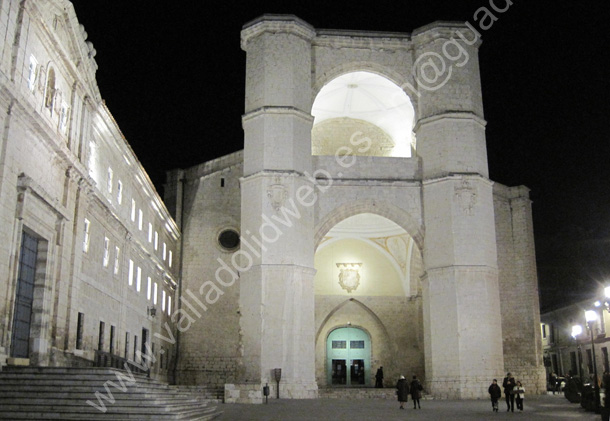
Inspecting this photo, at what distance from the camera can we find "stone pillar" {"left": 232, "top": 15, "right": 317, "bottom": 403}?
23422 millimetres

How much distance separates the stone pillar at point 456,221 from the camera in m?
23.9

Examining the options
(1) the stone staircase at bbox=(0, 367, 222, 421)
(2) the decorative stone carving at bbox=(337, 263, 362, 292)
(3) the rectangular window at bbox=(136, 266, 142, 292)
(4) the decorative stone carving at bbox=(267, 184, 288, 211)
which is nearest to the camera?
(1) the stone staircase at bbox=(0, 367, 222, 421)

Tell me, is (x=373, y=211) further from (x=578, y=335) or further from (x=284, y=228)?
(x=578, y=335)

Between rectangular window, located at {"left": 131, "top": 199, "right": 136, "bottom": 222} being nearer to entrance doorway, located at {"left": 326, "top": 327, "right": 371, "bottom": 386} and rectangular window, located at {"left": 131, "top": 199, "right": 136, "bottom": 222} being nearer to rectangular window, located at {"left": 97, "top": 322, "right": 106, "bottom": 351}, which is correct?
rectangular window, located at {"left": 97, "top": 322, "right": 106, "bottom": 351}

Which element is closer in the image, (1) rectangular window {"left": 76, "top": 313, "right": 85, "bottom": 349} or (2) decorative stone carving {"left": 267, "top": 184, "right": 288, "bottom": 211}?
(1) rectangular window {"left": 76, "top": 313, "right": 85, "bottom": 349}

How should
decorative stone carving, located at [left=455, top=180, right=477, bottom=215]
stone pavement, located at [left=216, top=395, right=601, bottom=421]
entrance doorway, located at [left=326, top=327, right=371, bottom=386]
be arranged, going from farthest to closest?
entrance doorway, located at [left=326, top=327, right=371, bottom=386], decorative stone carving, located at [left=455, top=180, right=477, bottom=215], stone pavement, located at [left=216, top=395, right=601, bottom=421]

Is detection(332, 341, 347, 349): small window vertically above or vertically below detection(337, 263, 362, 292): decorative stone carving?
below

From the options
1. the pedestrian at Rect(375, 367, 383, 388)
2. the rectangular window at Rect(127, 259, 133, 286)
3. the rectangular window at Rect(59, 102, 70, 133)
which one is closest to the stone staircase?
the rectangular window at Rect(59, 102, 70, 133)

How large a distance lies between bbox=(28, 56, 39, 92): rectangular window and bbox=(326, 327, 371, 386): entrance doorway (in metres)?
21.5

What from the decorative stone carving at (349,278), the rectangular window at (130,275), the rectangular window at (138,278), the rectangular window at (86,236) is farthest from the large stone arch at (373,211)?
the rectangular window at (86,236)

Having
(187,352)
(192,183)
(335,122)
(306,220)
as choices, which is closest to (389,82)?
(335,122)

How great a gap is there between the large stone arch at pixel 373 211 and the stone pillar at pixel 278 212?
0.65 m

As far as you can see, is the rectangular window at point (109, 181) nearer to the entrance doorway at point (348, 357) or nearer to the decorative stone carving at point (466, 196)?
the decorative stone carving at point (466, 196)

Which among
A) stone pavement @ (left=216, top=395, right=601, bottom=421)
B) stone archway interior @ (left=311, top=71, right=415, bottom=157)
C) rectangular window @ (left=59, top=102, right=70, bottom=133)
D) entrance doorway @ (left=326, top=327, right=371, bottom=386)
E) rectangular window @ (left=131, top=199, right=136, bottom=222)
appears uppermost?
stone archway interior @ (left=311, top=71, right=415, bottom=157)
